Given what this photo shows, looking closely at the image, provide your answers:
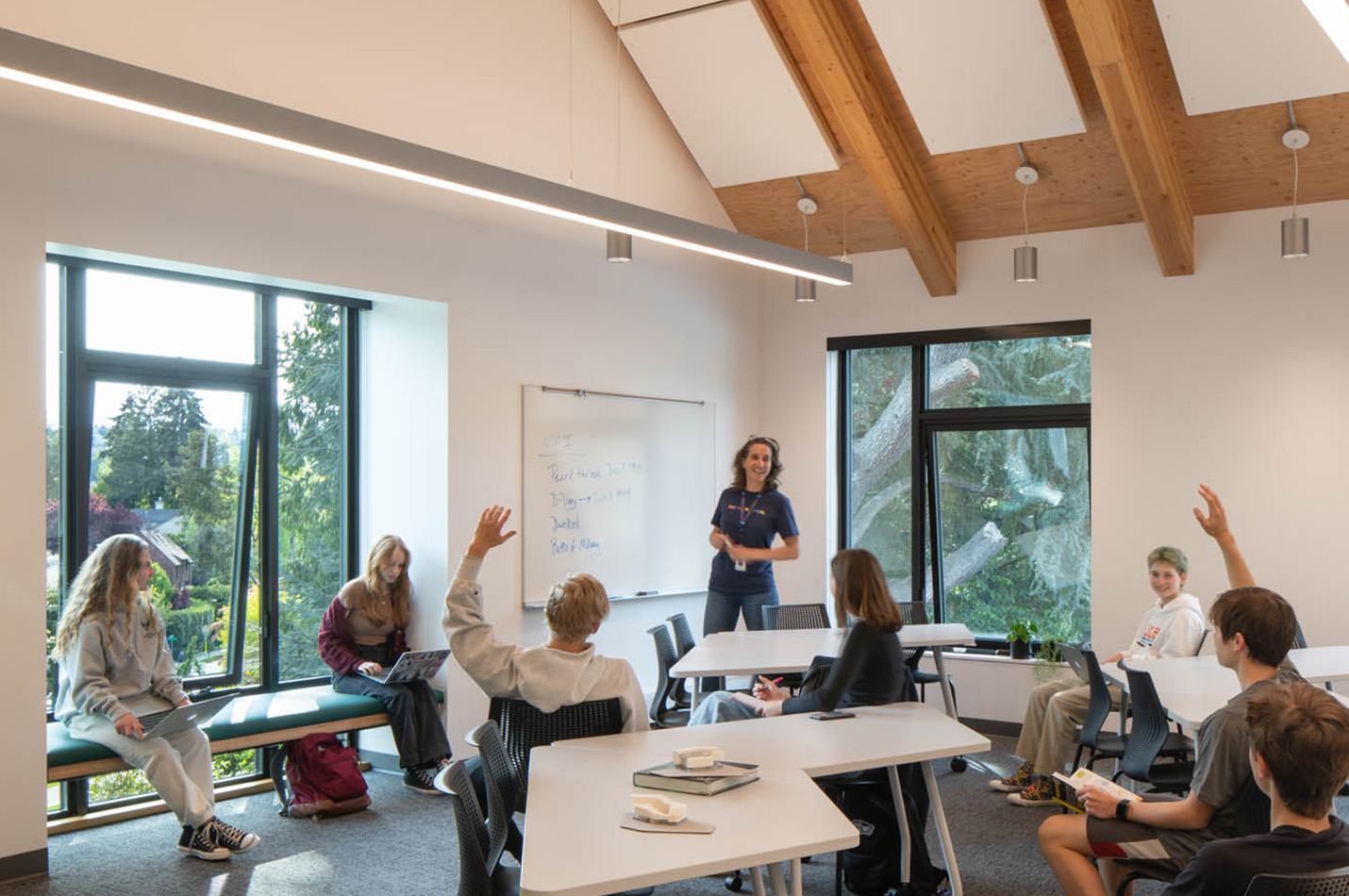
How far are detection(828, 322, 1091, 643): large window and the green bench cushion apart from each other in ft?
12.7

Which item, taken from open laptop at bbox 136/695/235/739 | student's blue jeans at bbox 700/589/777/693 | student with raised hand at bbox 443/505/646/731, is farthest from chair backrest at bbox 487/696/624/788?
student's blue jeans at bbox 700/589/777/693

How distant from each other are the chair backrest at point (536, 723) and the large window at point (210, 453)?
2668mm

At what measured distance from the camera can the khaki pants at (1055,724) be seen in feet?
18.0

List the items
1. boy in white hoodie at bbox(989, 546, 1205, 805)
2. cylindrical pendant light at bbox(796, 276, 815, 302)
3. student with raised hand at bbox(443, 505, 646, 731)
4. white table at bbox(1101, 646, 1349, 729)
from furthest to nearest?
cylindrical pendant light at bbox(796, 276, 815, 302)
boy in white hoodie at bbox(989, 546, 1205, 805)
white table at bbox(1101, 646, 1349, 729)
student with raised hand at bbox(443, 505, 646, 731)

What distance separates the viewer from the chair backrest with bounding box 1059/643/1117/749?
4.82 m

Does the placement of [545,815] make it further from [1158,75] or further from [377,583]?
[1158,75]

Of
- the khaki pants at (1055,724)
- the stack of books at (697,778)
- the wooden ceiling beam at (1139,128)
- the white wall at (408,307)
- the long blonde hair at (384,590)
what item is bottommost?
the khaki pants at (1055,724)

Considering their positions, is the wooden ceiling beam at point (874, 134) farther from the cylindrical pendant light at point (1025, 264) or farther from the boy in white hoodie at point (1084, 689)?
the boy in white hoodie at point (1084, 689)

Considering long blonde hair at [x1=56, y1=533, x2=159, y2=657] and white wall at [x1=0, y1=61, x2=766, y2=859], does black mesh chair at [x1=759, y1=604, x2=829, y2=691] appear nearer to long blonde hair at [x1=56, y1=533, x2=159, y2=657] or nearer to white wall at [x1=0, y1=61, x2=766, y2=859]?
white wall at [x1=0, y1=61, x2=766, y2=859]

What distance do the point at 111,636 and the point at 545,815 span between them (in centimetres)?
291

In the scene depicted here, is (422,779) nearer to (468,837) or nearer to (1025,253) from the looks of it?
(468,837)

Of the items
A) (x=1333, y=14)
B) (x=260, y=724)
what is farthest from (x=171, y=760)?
(x=1333, y=14)

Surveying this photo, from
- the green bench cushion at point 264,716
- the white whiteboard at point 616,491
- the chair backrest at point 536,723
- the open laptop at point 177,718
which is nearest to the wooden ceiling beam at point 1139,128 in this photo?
the white whiteboard at point 616,491

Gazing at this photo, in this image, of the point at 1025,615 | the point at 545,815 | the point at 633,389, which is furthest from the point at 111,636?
the point at 1025,615
